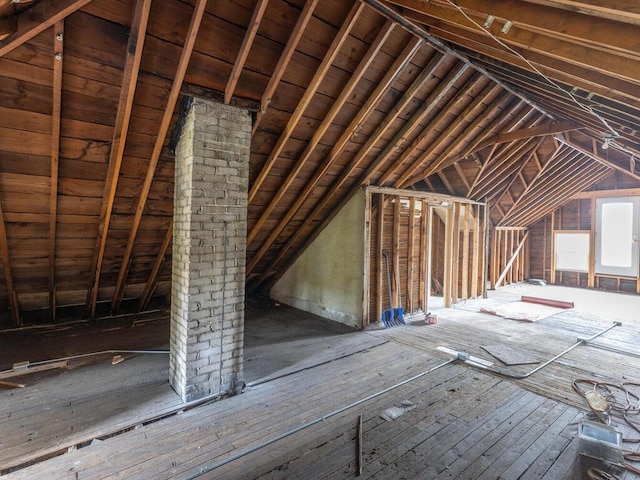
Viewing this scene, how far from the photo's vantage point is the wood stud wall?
5.62 m

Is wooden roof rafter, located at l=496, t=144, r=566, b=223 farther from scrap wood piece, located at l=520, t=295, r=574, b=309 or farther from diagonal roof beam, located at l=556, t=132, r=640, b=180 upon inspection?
scrap wood piece, located at l=520, t=295, r=574, b=309

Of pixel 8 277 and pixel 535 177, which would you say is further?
pixel 535 177

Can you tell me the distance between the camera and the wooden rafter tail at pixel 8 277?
3.60m

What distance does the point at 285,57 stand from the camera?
291 centimetres

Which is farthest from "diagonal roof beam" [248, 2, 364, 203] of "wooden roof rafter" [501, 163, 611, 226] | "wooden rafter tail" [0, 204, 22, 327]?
"wooden roof rafter" [501, 163, 611, 226]

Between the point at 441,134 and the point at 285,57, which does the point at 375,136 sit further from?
the point at 285,57

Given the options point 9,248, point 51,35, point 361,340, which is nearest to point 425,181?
point 361,340

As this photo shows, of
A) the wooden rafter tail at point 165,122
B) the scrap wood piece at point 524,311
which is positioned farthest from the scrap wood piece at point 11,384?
the scrap wood piece at point 524,311

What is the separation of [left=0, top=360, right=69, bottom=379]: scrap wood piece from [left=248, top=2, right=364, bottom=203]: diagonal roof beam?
115 inches

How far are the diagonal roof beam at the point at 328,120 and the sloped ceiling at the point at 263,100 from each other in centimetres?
2

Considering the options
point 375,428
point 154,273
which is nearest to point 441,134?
point 375,428

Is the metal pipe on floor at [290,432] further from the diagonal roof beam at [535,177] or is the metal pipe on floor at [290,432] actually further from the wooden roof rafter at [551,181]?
the wooden roof rafter at [551,181]

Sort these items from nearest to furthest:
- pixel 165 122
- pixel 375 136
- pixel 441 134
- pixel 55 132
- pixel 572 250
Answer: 1. pixel 55 132
2. pixel 165 122
3. pixel 375 136
4. pixel 441 134
5. pixel 572 250

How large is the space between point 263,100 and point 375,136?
1.65 metres
